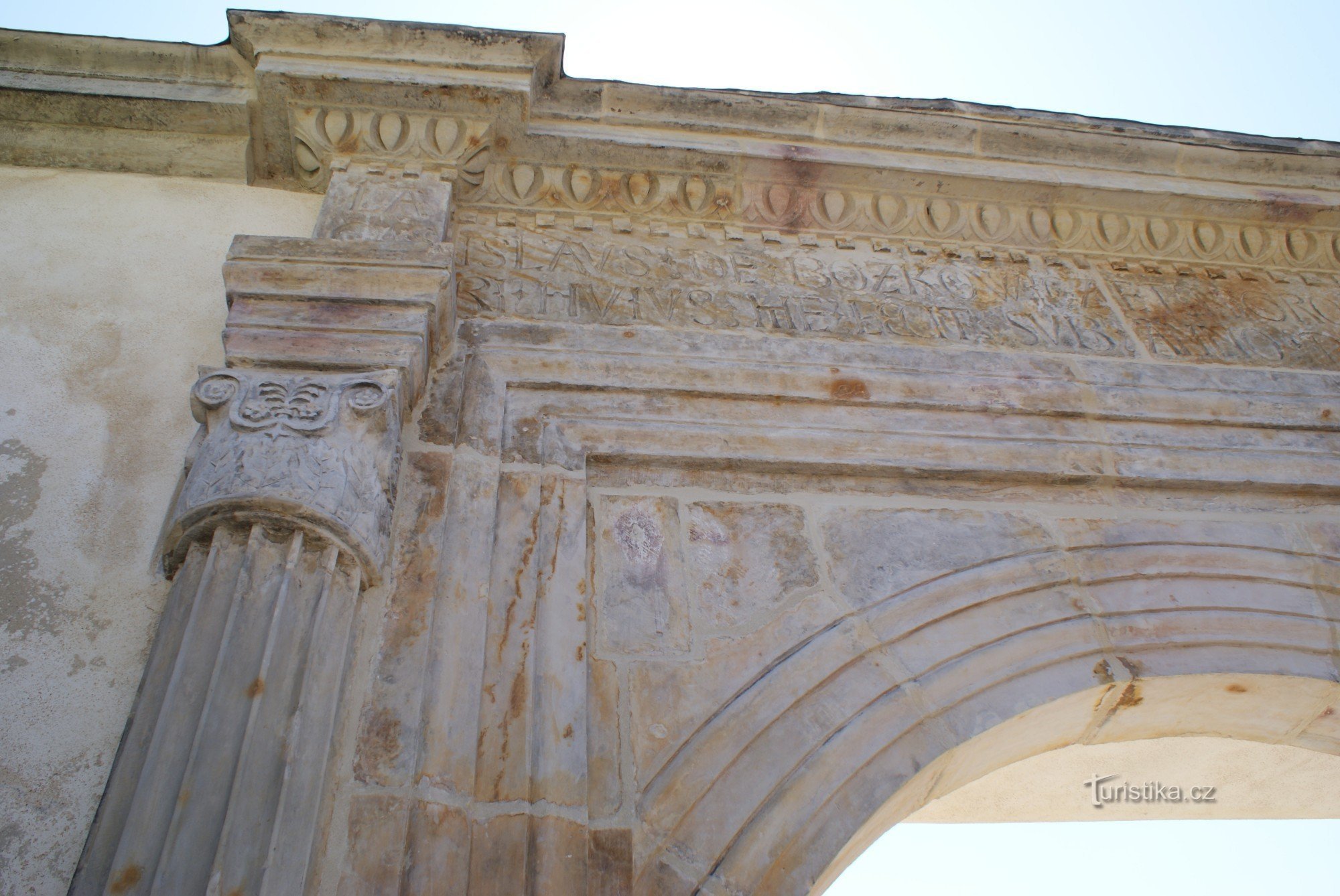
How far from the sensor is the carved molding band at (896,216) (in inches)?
142

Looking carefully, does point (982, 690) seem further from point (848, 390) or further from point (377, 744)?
point (377, 744)

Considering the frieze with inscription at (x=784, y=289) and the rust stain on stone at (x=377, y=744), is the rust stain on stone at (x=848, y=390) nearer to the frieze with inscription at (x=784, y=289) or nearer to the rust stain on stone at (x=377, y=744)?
the frieze with inscription at (x=784, y=289)

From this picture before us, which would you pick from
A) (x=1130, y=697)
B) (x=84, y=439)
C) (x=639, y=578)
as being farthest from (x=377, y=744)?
(x=1130, y=697)

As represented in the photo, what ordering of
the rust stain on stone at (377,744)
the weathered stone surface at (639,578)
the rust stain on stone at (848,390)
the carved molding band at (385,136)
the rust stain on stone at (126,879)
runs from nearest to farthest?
1. the rust stain on stone at (126,879)
2. the rust stain on stone at (377,744)
3. the weathered stone surface at (639,578)
4. the rust stain on stone at (848,390)
5. the carved molding band at (385,136)

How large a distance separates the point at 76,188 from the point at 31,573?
67.2 inches

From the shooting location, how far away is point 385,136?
344cm

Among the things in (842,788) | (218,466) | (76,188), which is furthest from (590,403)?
(76,188)

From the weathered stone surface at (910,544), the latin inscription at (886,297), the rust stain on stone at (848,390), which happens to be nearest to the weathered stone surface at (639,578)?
the weathered stone surface at (910,544)

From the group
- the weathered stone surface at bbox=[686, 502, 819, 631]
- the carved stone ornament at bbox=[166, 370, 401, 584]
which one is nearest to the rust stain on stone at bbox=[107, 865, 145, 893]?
the carved stone ornament at bbox=[166, 370, 401, 584]

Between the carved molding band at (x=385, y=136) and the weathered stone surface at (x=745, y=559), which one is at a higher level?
the carved molding band at (x=385, y=136)

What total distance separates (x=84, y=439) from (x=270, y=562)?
0.91 metres

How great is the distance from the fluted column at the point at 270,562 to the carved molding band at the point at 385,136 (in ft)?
2.13

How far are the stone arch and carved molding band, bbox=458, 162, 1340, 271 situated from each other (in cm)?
144

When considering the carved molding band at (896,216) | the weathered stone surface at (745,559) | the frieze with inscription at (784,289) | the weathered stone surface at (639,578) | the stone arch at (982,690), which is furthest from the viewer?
the carved molding band at (896,216)
